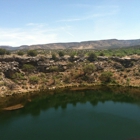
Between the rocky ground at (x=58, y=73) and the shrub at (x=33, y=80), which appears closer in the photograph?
the rocky ground at (x=58, y=73)

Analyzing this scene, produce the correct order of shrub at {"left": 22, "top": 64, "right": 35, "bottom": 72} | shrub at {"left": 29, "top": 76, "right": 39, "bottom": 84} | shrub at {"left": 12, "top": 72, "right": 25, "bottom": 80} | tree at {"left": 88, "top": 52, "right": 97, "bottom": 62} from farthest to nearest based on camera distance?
tree at {"left": 88, "top": 52, "right": 97, "bottom": 62}
shrub at {"left": 22, "top": 64, "right": 35, "bottom": 72}
shrub at {"left": 12, "top": 72, "right": 25, "bottom": 80}
shrub at {"left": 29, "top": 76, "right": 39, "bottom": 84}

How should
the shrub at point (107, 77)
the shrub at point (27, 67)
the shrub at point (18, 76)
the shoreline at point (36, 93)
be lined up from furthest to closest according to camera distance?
the shrub at point (27, 67) < the shrub at point (107, 77) < the shrub at point (18, 76) < the shoreline at point (36, 93)

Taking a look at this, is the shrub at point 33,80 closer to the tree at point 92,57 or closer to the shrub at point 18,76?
the shrub at point 18,76

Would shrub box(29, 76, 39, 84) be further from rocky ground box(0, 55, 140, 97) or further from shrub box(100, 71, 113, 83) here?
shrub box(100, 71, 113, 83)

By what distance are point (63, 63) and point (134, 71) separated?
36.7m

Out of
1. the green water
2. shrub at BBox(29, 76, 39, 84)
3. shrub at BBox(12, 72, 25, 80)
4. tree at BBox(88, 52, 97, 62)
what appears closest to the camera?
the green water

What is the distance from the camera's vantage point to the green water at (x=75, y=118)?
1614 inches

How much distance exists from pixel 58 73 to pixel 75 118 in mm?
48891

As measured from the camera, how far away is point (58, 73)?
9906 cm

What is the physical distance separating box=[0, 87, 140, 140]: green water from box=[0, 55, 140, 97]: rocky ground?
14.6 m

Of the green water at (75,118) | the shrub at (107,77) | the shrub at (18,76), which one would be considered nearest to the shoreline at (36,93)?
the green water at (75,118)

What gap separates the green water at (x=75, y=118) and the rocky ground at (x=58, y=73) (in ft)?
47.9

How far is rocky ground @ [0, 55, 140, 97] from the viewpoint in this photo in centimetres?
8575

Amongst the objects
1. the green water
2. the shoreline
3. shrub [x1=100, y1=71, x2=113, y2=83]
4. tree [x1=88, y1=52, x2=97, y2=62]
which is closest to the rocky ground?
shrub [x1=100, y1=71, x2=113, y2=83]
